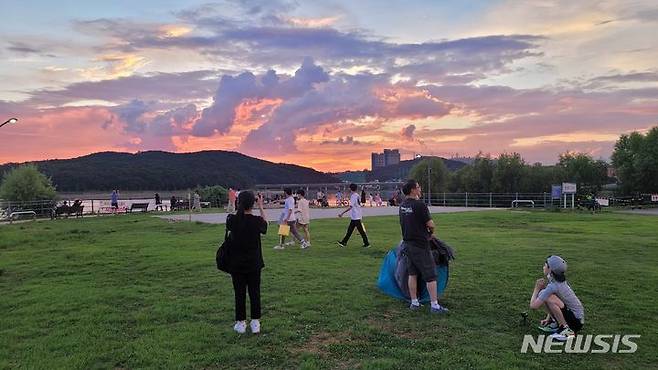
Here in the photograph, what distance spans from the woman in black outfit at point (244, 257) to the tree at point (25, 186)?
143 feet

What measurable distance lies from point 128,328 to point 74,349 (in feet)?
3.03

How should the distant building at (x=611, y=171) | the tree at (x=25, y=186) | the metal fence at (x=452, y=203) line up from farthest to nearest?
the distant building at (x=611, y=171), the tree at (x=25, y=186), the metal fence at (x=452, y=203)

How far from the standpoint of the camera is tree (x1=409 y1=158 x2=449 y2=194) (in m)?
76.4

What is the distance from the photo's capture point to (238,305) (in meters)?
6.73

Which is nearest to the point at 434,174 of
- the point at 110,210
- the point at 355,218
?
the point at 110,210

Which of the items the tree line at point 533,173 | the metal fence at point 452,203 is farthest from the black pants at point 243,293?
the tree line at point 533,173

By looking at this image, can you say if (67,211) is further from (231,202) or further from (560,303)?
(560,303)

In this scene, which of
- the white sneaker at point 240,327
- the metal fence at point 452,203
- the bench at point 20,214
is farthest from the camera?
the metal fence at point 452,203

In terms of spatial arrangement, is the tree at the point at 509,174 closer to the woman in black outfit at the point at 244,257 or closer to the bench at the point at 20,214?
the bench at the point at 20,214

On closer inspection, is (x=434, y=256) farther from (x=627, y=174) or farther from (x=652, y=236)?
(x=627, y=174)

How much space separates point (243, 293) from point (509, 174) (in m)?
67.9

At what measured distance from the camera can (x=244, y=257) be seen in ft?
22.0

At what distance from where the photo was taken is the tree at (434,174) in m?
76.4

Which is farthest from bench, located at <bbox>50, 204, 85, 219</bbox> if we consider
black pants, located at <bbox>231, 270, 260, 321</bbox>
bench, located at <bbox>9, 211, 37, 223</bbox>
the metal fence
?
black pants, located at <bbox>231, 270, 260, 321</bbox>
